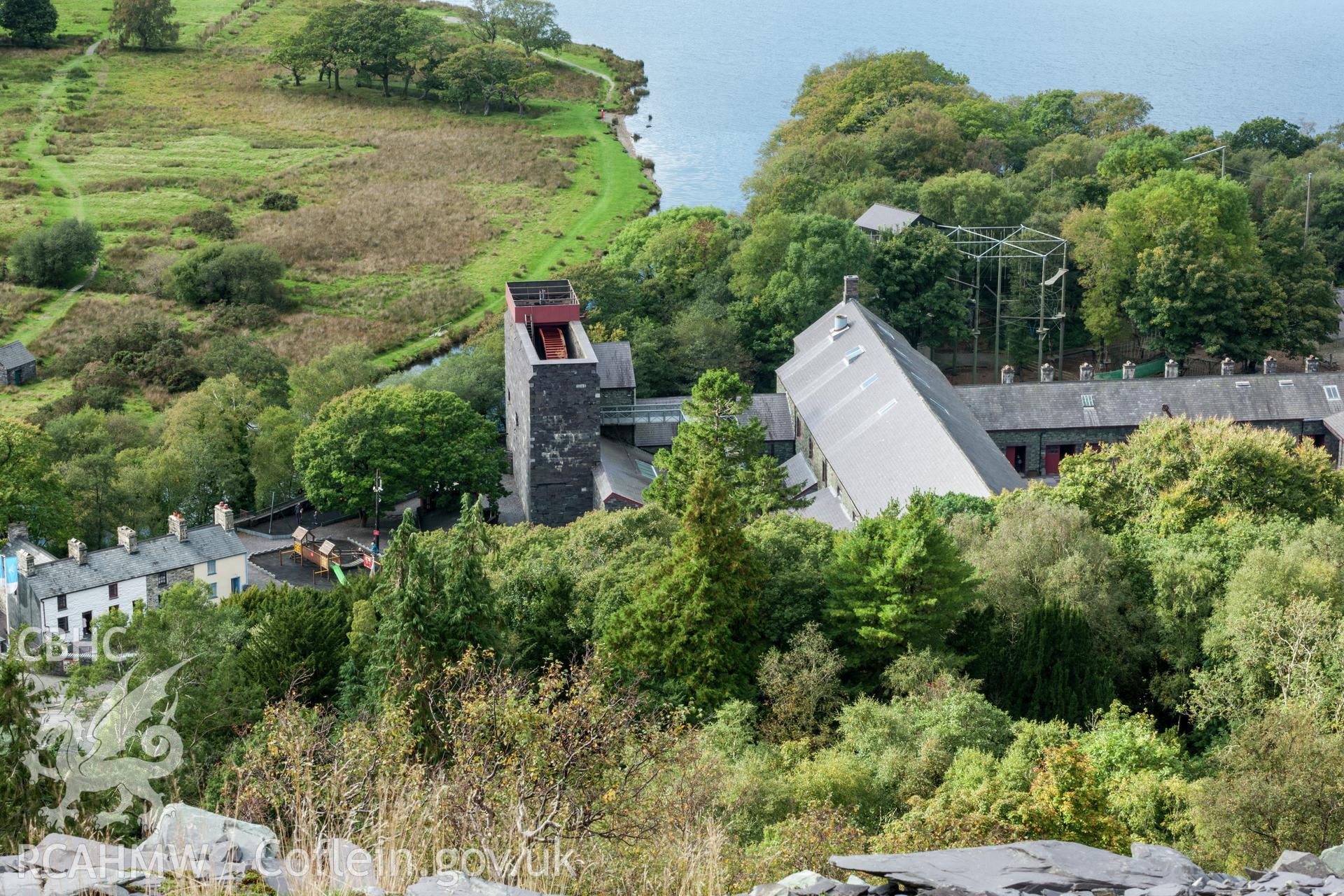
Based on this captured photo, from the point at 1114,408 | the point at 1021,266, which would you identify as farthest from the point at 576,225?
the point at 1114,408

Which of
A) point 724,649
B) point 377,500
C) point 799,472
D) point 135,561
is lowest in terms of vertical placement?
point 135,561

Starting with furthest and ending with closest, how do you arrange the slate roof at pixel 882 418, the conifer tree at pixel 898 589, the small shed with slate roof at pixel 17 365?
the small shed with slate roof at pixel 17 365, the slate roof at pixel 882 418, the conifer tree at pixel 898 589

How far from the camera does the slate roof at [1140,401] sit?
73562 millimetres

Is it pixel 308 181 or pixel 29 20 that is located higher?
pixel 29 20

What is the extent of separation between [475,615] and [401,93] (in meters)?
139

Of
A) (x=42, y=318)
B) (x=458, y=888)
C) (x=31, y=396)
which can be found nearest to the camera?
(x=458, y=888)

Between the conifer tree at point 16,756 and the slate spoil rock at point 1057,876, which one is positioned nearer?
the slate spoil rock at point 1057,876

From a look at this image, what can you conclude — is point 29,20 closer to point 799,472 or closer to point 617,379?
point 617,379

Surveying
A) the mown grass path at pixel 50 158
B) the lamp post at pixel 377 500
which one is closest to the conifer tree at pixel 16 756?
the lamp post at pixel 377 500

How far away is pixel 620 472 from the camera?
68.8 meters

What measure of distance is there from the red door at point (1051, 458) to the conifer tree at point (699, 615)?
35.5m

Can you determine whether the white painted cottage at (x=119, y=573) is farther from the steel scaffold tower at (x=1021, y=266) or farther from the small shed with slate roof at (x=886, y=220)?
the small shed with slate roof at (x=886, y=220)

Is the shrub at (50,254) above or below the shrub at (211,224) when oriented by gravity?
below

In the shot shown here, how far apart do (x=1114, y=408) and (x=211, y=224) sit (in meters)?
82.1
